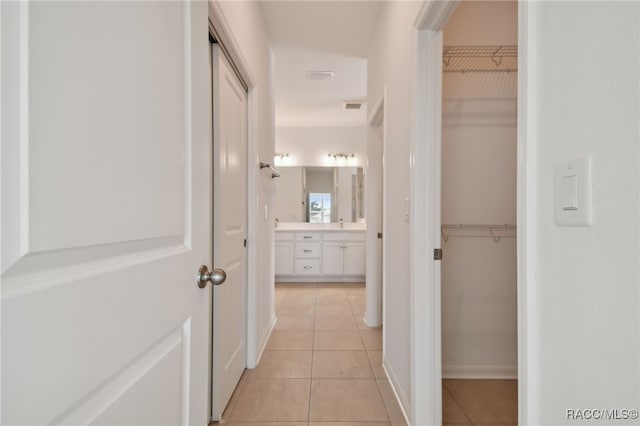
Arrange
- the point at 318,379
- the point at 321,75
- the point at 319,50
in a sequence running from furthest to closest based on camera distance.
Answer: the point at 321,75 < the point at 319,50 < the point at 318,379

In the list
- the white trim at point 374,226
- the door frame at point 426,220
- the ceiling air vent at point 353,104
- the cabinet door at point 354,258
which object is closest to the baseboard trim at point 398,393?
the door frame at point 426,220

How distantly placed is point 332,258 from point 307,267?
0.42 metres

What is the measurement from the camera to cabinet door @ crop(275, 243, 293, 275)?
5160 millimetres

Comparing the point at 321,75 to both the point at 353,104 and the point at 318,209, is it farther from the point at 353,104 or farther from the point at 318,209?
the point at 318,209

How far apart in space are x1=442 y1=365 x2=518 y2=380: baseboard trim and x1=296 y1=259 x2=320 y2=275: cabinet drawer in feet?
10.2

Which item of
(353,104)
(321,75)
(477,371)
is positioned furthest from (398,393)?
(353,104)

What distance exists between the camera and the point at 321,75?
3693 mm

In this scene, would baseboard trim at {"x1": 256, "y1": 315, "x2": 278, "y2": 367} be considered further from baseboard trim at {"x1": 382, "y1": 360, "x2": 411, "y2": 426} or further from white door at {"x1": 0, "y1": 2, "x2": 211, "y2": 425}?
white door at {"x1": 0, "y1": 2, "x2": 211, "y2": 425}
